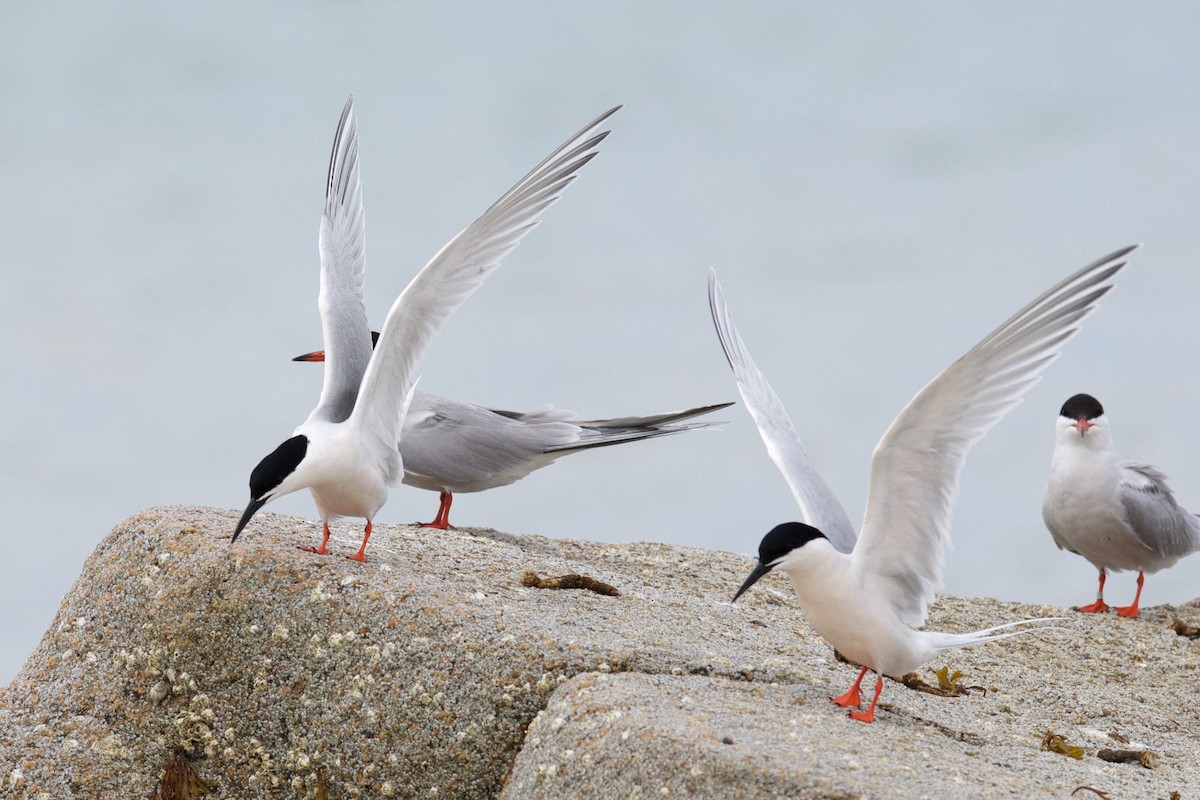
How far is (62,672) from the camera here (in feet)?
15.7

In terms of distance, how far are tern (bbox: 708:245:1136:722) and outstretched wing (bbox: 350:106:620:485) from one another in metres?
1.38

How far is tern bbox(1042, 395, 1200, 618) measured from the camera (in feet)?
24.6

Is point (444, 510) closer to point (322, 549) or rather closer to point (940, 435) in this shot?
point (322, 549)

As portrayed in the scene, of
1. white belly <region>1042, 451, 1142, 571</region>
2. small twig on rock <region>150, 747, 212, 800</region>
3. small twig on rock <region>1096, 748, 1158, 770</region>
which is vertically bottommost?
small twig on rock <region>150, 747, 212, 800</region>

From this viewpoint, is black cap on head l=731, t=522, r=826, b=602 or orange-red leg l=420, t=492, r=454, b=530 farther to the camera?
orange-red leg l=420, t=492, r=454, b=530

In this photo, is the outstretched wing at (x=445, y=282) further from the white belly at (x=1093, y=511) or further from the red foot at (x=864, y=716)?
the white belly at (x=1093, y=511)

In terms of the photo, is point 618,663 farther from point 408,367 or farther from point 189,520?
point 189,520

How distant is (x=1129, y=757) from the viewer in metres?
4.55

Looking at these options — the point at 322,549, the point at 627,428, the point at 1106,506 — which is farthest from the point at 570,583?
the point at 1106,506

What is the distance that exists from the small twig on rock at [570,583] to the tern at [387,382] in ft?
2.05

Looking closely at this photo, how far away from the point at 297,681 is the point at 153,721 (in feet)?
1.91

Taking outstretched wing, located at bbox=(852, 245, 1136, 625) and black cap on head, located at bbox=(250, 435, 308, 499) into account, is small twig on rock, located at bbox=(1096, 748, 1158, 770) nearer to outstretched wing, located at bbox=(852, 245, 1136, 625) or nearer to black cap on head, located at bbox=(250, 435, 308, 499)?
outstretched wing, located at bbox=(852, 245, 1136, 625)

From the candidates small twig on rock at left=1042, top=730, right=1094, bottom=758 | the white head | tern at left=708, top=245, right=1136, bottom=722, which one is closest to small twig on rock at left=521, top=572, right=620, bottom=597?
tern at left=708, top=245, right=1136, bottom=722

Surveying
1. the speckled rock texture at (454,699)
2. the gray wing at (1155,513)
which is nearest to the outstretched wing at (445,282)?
the speckled rock texture at (454,699)
